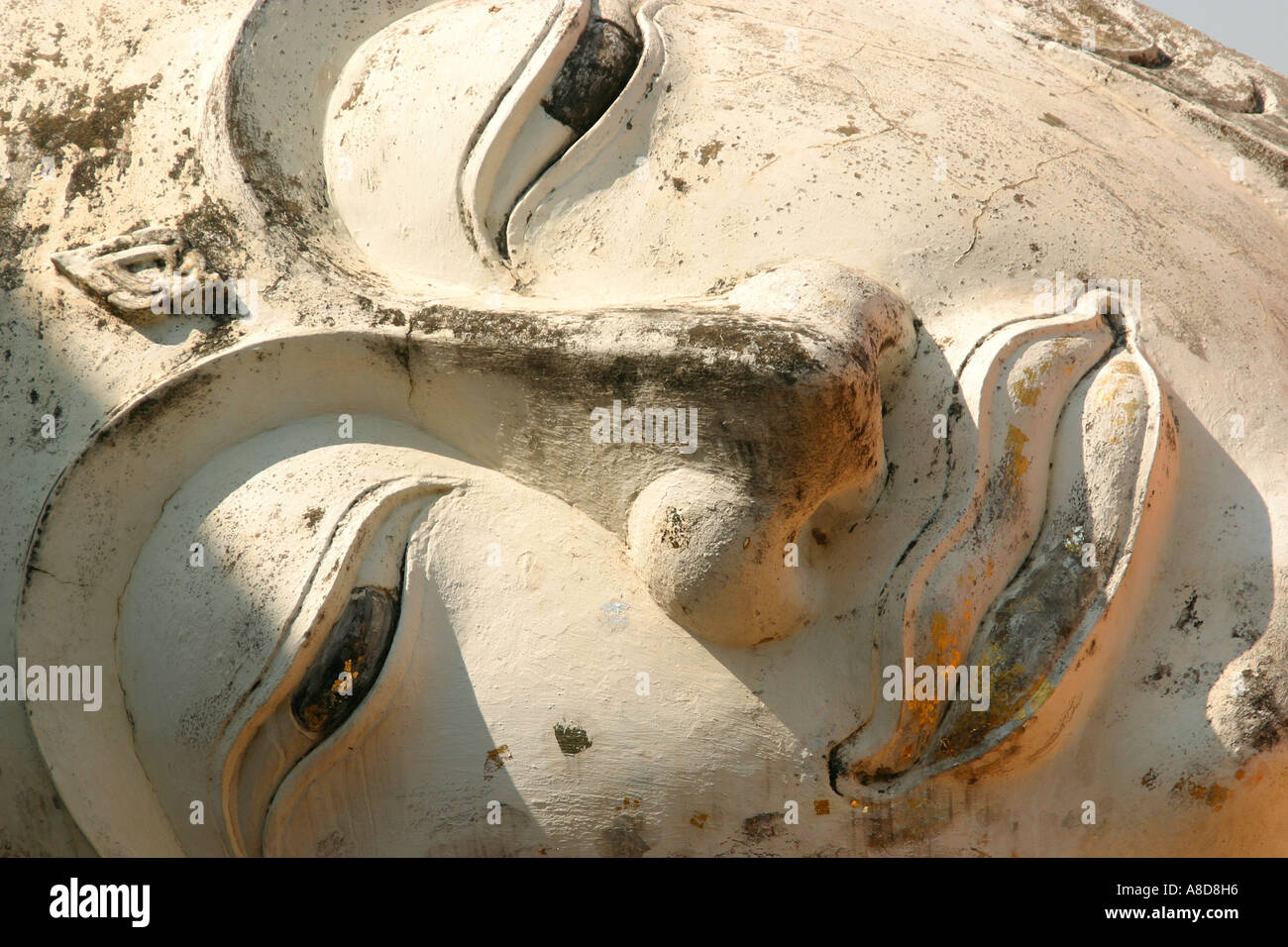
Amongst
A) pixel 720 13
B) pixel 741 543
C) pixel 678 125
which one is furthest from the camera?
pixel 720 13

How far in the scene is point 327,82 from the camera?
7.68 ft

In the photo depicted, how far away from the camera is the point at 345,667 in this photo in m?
1.92

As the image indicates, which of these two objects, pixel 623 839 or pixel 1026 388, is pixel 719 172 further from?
pixel 623 839

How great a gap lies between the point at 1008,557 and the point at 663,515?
58cm

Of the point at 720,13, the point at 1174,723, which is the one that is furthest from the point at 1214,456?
the point at 720,13

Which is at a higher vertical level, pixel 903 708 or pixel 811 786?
pixel 903 708

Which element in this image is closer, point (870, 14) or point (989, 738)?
point (989, 738)

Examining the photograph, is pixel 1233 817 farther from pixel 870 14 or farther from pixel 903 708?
pixel 870 14

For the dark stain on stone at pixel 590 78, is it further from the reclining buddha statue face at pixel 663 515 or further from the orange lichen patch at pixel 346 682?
the orange lichen patch at pixel 346 682

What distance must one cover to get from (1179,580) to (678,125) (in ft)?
4.03

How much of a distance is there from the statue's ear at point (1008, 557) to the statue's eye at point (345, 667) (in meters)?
0.80

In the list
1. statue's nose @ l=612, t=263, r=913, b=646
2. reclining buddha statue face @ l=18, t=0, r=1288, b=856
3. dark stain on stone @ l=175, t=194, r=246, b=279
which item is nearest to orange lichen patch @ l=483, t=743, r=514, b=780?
reclining buddha statue face @ l=18, t=0, r=1288, b=856

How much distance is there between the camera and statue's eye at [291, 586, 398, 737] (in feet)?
6.27

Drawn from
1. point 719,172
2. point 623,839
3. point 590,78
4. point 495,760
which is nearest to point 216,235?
point 590,78
